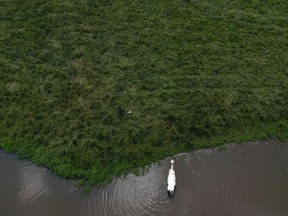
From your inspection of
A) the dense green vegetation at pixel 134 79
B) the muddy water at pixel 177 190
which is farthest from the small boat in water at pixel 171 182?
the dense green vegetation at pixel 134 79

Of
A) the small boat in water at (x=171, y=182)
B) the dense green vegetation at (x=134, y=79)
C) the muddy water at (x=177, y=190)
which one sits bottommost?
the muddy water at (x=177, y=190)

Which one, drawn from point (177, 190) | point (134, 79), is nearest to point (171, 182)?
point (177, 190)

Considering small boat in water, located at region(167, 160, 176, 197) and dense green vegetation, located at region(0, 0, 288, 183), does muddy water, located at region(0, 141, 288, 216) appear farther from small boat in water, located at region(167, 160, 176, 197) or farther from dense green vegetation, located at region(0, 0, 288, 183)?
dense green vegetation, located at region(0, 0, 288, 183)

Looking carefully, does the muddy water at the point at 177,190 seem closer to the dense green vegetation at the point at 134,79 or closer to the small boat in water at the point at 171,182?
the small boat in water at the point at 171,182

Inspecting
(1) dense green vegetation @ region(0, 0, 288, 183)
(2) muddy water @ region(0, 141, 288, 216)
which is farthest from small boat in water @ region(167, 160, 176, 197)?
(1) dense green vegetation @ region(0, 0, 288, 183)

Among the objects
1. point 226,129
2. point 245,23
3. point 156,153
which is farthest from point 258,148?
point 245,23
